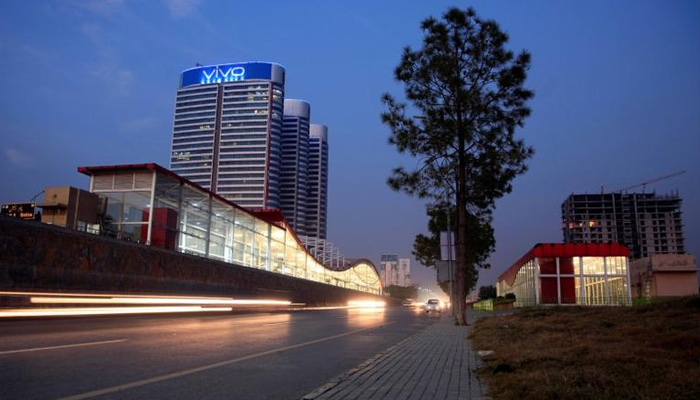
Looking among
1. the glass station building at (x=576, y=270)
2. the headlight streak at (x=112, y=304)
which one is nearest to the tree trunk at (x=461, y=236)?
the headlight streak at (x=112, y=304)

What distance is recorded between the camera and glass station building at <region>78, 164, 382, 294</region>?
3431 centimetres

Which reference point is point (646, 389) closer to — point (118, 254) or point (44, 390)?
point (44, 390)

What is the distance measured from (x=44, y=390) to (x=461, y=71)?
23630 mm

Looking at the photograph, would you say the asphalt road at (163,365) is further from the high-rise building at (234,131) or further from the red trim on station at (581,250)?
the high-rise building at (234,131)

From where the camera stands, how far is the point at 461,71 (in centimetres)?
2620

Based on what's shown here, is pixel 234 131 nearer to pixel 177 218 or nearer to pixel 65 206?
pixel 177 218

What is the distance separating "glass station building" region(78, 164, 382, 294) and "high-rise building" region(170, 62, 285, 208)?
12928 cm

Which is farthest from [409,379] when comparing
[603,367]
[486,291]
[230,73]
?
[230,73]

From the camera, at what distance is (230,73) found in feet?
615

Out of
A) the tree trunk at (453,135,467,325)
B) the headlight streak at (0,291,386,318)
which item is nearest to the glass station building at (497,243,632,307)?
the tree trunk at (453,135,467,325)

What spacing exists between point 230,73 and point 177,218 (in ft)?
526

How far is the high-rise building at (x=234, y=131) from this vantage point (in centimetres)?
18325

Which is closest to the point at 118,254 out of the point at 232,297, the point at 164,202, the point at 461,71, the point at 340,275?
the point at 164,202

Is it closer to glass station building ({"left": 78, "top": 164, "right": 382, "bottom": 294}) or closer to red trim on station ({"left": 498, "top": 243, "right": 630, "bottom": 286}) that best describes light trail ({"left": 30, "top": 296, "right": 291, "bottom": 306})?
glass station building ({"left": 78, "top": 164, "right": 382, "bottom": 294})
